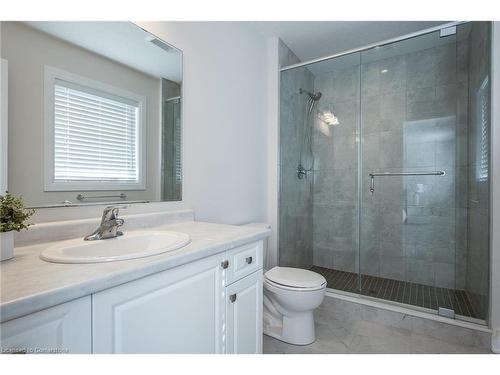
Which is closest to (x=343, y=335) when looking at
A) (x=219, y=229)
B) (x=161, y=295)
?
(x=219, y=229)

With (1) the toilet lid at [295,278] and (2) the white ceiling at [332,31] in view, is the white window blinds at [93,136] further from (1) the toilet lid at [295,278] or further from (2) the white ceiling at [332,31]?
(2) the white ceiling at [332,31]

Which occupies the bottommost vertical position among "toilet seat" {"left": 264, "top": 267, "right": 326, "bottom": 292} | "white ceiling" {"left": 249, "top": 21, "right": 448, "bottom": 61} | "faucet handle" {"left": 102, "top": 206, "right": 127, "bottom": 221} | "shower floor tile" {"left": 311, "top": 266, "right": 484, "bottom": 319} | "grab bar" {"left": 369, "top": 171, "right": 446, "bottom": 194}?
"shower floor tile" {"left": 311, "top": 266, "right": 484, "bottom": 319}

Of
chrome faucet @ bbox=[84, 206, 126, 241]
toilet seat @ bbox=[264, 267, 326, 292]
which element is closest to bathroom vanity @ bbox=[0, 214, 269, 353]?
chrome faucet @ bbox=[84, 206, 126, 241]

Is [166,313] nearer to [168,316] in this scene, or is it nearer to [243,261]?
[168,316]

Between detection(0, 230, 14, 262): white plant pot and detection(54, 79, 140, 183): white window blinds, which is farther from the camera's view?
detection(54, 79, 140, 183): white window blinds

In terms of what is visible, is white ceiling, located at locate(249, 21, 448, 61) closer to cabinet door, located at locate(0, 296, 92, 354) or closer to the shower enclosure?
the shower enclosure

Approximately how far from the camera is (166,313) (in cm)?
84

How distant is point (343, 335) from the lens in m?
1.82

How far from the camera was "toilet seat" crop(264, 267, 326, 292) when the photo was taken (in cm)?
165

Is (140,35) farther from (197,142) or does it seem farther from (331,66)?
(331,66)

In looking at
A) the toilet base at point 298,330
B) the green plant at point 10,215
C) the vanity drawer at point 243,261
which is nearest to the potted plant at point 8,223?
the green plant at point 10,215

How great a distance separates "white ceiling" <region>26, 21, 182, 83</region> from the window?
0.51ft
